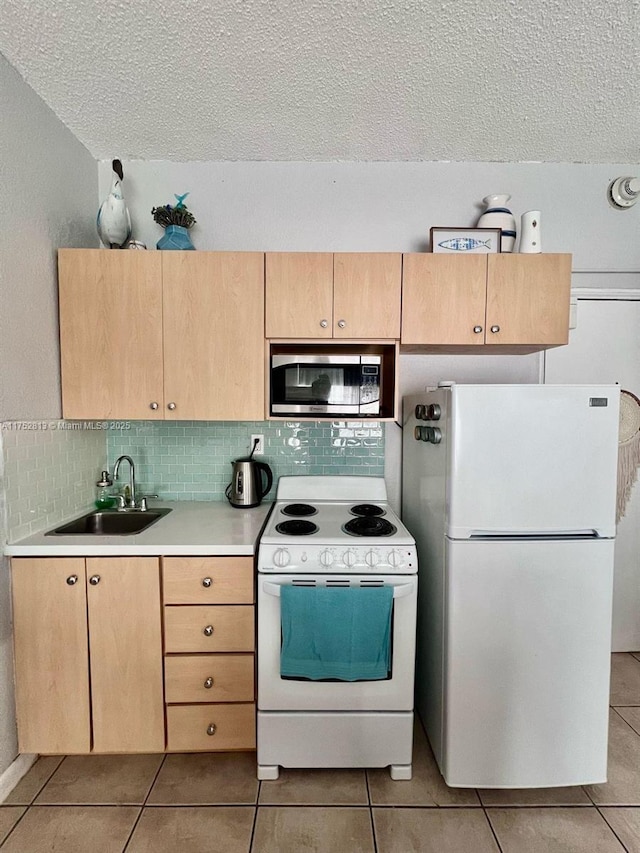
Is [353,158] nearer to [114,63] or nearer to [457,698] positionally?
[114,63]

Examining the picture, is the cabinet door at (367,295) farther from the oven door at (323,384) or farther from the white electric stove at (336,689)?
the white electric stove at (336,689)

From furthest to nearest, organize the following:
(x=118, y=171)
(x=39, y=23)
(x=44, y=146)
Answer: (x=118, y=171)
(x=44, y=146)
(x=39, y=23)

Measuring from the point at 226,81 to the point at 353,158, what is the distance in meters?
0.77

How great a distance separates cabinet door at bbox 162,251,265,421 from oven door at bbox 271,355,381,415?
0.28 ft

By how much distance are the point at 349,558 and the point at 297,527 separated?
0.93ft

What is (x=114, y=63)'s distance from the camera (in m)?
1.62

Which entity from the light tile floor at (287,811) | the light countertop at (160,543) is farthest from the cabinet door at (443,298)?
the light tile floor at (287,811)

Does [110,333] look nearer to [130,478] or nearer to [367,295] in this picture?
[130,478]

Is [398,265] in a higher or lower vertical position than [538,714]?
higher

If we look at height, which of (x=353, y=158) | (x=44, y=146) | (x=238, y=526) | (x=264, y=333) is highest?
(x=353, y=158)

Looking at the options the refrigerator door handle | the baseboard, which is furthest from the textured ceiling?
the baseboard

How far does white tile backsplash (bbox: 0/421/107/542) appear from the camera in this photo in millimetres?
1651

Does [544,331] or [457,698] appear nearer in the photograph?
[457,698]

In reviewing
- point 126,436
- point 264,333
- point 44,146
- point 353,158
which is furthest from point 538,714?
point 44,146
